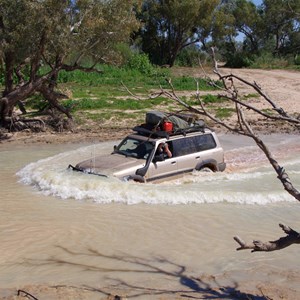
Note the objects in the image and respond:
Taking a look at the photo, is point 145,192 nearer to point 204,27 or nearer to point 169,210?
point 169,210

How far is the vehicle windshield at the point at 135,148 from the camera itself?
12.4 m

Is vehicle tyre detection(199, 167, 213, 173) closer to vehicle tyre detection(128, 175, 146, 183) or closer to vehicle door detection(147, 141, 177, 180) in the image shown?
vehicle door detection(147, 141, 177, 180)

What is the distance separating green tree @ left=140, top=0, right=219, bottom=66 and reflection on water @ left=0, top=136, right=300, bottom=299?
1250 inches

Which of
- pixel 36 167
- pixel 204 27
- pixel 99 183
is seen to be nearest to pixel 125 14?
pixel 36 167

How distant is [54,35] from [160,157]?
8332 mm

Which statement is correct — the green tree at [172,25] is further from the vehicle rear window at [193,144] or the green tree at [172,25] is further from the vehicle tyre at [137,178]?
the vehicle tyre at [137,178]

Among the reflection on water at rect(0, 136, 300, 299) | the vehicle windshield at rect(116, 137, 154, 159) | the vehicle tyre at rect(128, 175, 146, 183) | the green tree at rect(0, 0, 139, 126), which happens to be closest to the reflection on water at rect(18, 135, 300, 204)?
the reflection on water at rect(0, 136, 300, 299)

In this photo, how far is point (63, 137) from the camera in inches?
802

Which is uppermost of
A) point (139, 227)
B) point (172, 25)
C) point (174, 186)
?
point (172, 25)

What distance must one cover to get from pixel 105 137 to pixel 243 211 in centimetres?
1011

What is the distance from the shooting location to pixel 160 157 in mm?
12258

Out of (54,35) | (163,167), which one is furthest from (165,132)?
(54,35)

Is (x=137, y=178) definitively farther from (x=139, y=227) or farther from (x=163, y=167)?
(x=139, y=227)

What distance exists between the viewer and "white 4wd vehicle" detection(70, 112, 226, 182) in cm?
1209
